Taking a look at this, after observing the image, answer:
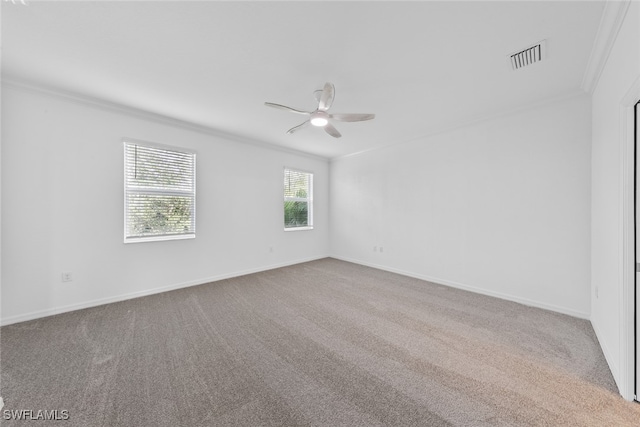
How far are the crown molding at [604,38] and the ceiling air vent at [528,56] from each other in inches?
12.1

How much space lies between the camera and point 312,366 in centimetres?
181

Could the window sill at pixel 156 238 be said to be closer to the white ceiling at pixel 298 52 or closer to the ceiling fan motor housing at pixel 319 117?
the white ceiling at pixel 298 52

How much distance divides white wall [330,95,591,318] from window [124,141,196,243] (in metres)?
3.51

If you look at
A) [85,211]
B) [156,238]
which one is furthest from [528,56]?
[85,211]

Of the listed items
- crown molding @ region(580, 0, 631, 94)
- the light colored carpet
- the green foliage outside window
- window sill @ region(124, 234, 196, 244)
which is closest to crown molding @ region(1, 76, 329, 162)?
the green foliage outside window

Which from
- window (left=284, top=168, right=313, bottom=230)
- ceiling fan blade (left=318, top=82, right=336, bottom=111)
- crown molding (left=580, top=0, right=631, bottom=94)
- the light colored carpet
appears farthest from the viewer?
window (left=284, top=168, right=313, bottom=230)

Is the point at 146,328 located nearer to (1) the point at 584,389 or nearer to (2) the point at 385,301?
(2) the point at 385,301

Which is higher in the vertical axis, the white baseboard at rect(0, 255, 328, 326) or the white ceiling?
the white ceiling

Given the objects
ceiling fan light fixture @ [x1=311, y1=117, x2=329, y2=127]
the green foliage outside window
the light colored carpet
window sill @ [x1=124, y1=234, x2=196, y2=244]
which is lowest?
the light colored carpet

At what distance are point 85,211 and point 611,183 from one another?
17.5 ft

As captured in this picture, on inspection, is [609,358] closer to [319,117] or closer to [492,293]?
[492,293]

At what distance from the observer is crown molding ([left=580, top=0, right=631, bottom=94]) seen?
1.50 metres

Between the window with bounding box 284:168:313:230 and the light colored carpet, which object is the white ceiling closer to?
the window with bounding box 284:168:313:230

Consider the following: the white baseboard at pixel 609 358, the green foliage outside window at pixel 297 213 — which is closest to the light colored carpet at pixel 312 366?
the white baseboard at pixel 609 358
